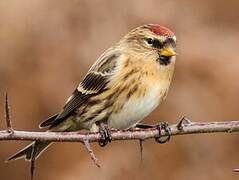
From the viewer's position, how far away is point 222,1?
1148 centimetres

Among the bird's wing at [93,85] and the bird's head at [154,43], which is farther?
the bird's wing at [93,85]

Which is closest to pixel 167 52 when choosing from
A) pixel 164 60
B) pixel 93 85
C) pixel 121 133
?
pixel 164 60

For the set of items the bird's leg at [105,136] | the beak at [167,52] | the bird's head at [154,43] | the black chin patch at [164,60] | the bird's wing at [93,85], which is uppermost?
the bird's head at [154,43]

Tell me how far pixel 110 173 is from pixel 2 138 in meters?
5.49

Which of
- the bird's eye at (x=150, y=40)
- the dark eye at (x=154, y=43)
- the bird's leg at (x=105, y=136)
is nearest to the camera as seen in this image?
the bird's leg at (x=105, y=136)

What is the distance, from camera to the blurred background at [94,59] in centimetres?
928

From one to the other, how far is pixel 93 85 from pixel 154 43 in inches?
18.2

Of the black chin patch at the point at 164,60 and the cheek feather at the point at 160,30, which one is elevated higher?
the cheek feather at the point at 160,30

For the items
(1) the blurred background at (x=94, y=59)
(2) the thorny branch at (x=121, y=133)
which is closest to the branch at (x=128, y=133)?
(2) the thorny branch at (x=121, y=133)

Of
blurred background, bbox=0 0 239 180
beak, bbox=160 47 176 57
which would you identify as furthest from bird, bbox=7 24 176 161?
blurred background, bbox=0 0 239 180

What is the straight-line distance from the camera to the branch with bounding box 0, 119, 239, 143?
347cm

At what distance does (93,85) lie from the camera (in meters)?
5.28

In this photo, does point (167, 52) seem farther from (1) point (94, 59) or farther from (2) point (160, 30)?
(1) point (94, 59)

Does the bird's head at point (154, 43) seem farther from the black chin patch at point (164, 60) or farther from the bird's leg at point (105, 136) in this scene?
the bird's leg at point (105, 136)
